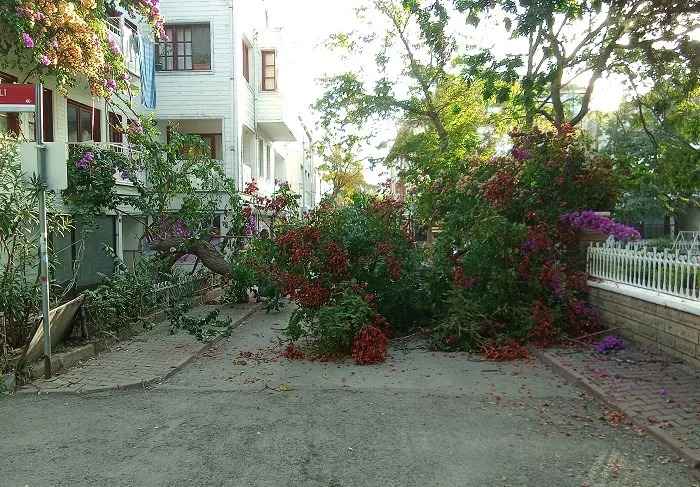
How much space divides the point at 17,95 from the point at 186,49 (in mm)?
12766

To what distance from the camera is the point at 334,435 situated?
5156 mm

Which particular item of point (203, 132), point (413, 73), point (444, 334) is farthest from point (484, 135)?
point (444, 334)

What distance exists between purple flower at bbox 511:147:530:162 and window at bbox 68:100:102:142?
9349 mm

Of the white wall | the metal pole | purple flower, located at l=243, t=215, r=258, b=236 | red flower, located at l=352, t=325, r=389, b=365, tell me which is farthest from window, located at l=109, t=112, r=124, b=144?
red flower, located at l=352, t=325, r=389, b=365

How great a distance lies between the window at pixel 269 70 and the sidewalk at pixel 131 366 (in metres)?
13.5

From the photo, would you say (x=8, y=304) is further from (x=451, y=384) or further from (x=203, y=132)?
(x=203, y=132)

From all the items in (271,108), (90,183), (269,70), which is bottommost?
(90,183)

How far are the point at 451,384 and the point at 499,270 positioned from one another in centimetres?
270

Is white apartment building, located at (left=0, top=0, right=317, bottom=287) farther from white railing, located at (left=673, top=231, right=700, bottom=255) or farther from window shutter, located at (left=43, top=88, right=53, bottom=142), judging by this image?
white railing, located at (left=673, top=231, right=700, bottom=255)

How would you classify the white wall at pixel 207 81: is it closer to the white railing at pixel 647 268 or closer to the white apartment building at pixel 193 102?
the white apartment building at pixel 193 102

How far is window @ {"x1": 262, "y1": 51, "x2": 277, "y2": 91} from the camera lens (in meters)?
21.7

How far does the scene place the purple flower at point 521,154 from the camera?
9.81 metres

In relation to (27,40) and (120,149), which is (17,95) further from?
(120,149)

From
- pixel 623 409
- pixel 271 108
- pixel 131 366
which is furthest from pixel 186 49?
pixel 623 409
